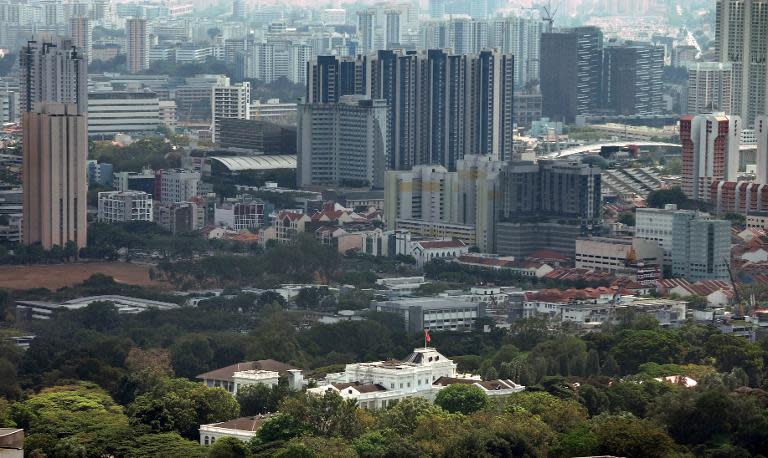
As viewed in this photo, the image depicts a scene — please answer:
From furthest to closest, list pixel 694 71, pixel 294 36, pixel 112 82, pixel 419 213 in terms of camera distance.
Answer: pixel 294 36
pixel 112 82
pixel 694 71
pixel 419 213

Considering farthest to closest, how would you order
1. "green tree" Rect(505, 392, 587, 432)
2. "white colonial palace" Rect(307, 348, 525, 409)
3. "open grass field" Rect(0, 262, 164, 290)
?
"open grass field" Rect(0, 262, 164, 290) < "white colonial palace" Rect(307, 348, 525, 409) < "green tree" Rect(505, 392, 587, 432)

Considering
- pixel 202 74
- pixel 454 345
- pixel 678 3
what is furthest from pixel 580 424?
pixel 678 3

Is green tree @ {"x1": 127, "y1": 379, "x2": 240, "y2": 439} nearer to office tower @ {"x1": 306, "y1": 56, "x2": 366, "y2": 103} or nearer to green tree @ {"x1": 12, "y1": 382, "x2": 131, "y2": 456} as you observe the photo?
green tree @ {"x1": 12, "y1": 382, "x2": 131, "y2": 456}

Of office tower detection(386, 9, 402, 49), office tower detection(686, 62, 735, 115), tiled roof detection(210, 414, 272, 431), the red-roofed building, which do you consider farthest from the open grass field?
office tower detection(386, 9, 402, 49)

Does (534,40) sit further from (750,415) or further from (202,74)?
(750,415)

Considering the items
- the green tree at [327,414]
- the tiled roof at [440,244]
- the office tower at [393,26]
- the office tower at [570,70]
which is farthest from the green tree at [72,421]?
the office tower at [393,26]

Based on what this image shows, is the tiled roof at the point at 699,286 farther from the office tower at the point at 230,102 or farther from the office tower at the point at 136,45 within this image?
the office tower at the point at 136,45

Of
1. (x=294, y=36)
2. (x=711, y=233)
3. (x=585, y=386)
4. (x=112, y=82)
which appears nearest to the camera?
(x=585, y=386)
